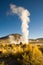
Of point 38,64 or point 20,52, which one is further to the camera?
point 20,52

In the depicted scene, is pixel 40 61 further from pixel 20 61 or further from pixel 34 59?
pixel 20 61

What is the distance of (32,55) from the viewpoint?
69.4ft

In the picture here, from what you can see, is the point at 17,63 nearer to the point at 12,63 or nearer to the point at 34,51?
the point at 12,63

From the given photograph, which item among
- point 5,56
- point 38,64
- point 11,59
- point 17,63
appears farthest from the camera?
point 5,56

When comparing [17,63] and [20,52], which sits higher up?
[20,52]

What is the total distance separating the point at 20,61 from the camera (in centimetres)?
2055

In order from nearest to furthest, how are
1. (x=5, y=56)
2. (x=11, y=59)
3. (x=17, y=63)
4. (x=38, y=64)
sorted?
(x=38, y=64), (x=17, y=63), (x=11, y=59), (x=5, y=56)

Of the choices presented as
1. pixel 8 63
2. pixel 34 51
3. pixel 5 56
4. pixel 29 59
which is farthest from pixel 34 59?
pixel 5 56

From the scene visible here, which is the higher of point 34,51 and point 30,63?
point 34,51

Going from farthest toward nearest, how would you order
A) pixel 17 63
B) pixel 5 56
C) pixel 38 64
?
1. pixel 5 56
2. pixel 17 63
3. pixel 38 64

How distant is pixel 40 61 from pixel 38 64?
81 centimetres

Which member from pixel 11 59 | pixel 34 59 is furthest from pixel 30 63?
pixel 11 59

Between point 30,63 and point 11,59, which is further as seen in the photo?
point 11,59

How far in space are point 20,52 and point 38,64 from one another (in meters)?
5.27
